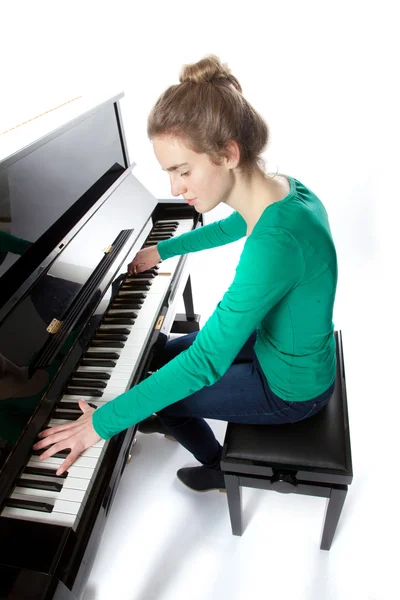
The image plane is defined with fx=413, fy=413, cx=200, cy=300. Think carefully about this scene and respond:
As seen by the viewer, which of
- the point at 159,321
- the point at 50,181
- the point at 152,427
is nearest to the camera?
the point at 159,321

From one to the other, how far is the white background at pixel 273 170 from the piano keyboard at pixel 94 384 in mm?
733

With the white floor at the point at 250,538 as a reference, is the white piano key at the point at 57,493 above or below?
above

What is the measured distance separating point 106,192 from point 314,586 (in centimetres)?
167

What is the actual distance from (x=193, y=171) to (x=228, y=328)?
383 millimetres

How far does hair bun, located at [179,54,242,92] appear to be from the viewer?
3.21 feet

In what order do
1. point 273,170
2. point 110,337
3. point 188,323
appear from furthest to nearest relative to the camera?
point 188,323 < point 273,170 < point 110,337

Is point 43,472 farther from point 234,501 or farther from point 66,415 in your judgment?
point 234,501

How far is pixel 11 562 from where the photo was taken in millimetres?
831

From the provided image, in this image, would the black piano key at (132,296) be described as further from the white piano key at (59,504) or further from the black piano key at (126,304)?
the white piano key at (59,504)

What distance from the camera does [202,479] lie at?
5.43 ft

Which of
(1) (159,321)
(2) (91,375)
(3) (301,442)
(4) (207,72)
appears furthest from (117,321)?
(4) (207,72)

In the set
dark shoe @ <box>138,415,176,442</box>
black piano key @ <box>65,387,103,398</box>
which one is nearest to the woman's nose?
black piano key @ <box>65,387,103,398</box>

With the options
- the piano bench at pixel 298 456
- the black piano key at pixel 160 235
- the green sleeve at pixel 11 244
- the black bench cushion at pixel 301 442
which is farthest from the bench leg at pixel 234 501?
the black piano key at pixel 160 235

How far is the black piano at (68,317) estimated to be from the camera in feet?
2.94
